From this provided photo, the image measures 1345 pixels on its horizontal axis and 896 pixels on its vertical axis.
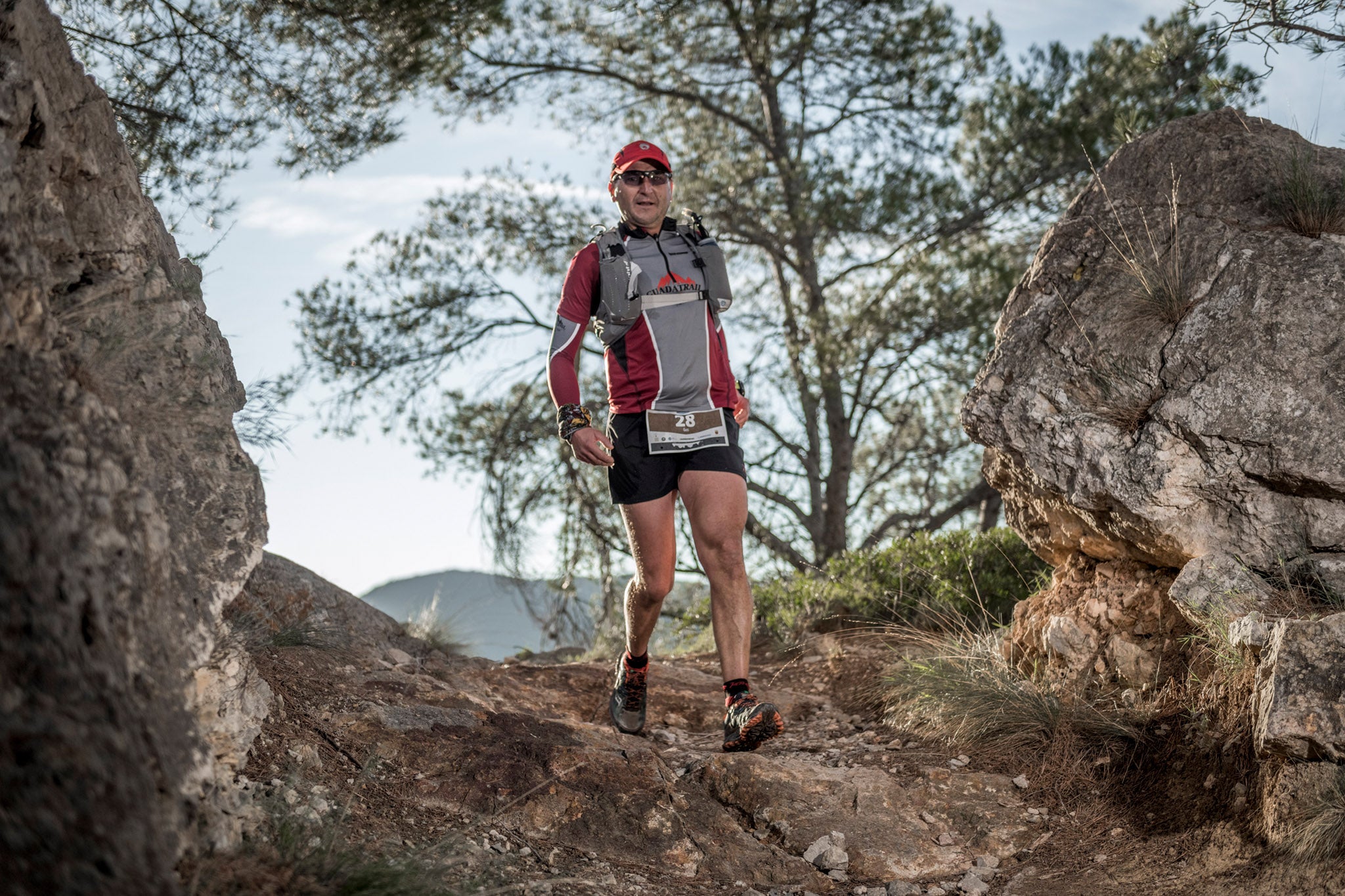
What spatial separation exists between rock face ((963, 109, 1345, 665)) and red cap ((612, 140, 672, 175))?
5.80 feet

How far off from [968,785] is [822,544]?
713 cm

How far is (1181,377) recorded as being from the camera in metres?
4.18

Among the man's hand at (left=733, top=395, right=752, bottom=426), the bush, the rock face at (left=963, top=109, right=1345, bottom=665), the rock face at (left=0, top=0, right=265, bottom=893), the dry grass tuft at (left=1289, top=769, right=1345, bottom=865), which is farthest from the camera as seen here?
the bush

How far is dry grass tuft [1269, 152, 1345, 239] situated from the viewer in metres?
4.23

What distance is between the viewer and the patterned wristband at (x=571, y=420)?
424 centimetres

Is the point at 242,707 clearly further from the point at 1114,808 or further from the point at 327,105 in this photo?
the point at 327,105

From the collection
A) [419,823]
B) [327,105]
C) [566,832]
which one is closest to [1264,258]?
[566,832]

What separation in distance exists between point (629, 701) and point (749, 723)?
768 millimetres

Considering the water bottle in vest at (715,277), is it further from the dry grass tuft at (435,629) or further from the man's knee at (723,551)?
the dry grass tuft at (435,629)

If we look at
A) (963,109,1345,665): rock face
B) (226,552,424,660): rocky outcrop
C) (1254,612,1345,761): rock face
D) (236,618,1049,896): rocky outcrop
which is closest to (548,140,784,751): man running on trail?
(236,618,1049,896): rocky outcrop

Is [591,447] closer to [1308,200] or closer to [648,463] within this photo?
[648,463]

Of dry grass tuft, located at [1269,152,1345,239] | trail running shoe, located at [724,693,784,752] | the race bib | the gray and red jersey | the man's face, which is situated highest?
the man's face

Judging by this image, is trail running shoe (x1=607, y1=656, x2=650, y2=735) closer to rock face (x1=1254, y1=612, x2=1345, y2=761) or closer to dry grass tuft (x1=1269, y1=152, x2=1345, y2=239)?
rock face (x1=1254, y1=612, x2=1345, y2=761)

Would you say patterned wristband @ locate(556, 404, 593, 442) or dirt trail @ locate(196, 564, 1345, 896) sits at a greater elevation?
patterned wristband @ locate(556, 404, 593, 442)
